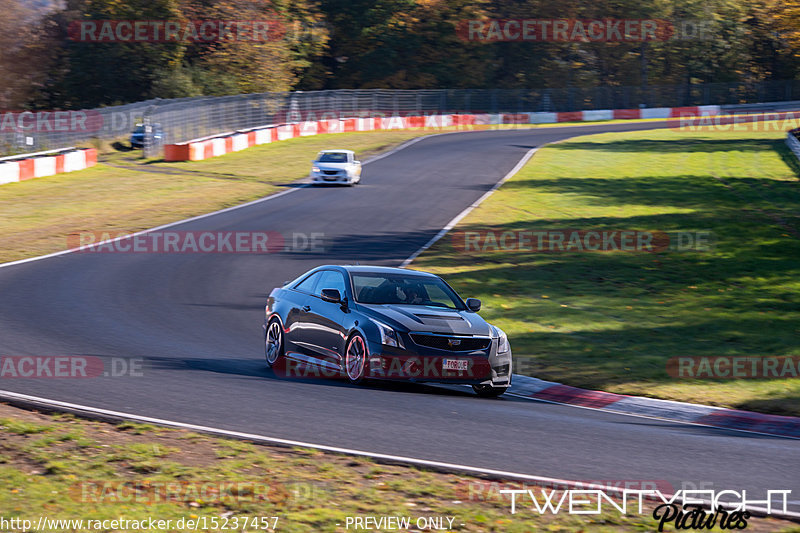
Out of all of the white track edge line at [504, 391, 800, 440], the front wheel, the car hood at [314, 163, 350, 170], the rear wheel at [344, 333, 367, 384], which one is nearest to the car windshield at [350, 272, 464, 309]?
the rear wheel at [344, 333, 367, 384]

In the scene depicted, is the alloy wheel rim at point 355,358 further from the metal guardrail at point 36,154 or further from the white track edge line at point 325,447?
the metal guardrail at point 36,154

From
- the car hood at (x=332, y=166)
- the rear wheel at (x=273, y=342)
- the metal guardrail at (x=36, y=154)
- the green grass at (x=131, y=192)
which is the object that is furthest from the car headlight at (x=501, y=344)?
the metal guardrail at (x=36, y=154)

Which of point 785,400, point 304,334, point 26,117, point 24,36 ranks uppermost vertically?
point 24,36

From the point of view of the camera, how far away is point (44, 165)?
3481 centimetres

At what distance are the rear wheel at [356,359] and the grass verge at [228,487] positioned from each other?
10.4 ft

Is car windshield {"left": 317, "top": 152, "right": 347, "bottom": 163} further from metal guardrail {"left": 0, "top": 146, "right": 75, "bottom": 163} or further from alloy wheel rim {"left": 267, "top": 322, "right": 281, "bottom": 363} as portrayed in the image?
alloy wheel rim {"left": 267, "top": 322, "right": 281, "bottom": 363}

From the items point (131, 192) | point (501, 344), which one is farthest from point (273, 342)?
point (131, 192)

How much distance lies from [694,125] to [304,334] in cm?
5783

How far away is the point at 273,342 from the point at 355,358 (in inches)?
68.9

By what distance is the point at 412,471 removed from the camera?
749 cm

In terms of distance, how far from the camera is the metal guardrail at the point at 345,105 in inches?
1726

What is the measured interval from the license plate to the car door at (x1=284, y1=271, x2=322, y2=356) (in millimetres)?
1816

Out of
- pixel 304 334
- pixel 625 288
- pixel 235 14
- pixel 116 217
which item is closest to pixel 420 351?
pixel 304 334

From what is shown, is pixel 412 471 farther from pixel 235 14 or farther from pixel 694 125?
pixel 235 14
